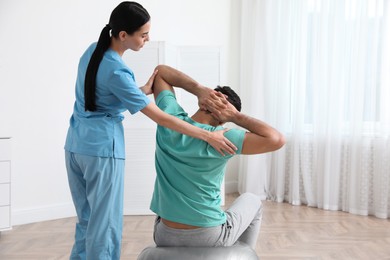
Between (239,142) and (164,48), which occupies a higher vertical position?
(164,48)

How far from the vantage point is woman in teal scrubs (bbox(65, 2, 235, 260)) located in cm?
191

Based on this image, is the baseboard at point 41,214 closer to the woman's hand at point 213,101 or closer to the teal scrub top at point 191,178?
the teal scrub top at point 191,178

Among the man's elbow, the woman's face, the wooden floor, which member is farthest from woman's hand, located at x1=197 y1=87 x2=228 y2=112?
the wooden floor

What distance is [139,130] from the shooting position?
4.19 metres

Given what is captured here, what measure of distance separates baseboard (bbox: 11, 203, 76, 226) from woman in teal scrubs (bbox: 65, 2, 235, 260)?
6.32ft

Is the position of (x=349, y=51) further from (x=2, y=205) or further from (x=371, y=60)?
(x=2, y=205)

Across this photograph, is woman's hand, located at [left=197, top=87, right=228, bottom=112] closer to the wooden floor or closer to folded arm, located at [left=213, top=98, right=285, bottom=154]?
folded arm, located at [left=213, top=98, right=285, bottom=154]

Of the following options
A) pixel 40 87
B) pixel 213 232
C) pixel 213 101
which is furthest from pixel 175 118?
pixel 40 87

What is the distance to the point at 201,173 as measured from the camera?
68.7 inches

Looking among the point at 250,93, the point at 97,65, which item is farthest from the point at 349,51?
the point at 97,65

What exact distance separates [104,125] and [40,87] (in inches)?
86.1

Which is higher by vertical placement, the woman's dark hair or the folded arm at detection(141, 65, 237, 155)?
the woman's dark hair

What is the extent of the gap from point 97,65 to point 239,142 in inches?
25.5

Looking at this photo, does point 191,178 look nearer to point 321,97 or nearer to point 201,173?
point 201,173
